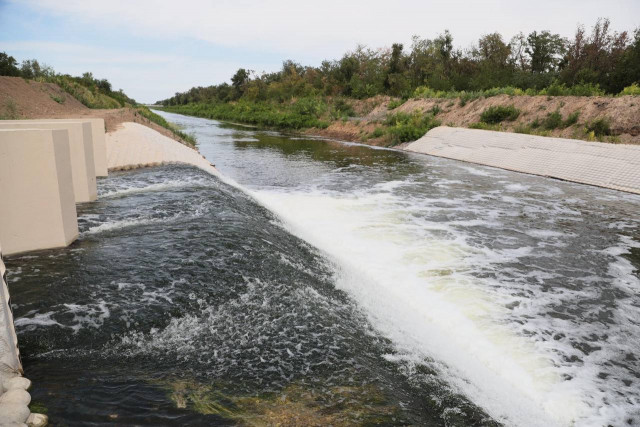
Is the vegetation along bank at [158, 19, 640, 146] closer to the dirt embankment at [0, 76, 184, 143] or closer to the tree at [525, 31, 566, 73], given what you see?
the tree at [525, 31, 566, 73]

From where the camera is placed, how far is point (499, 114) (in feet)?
74.3

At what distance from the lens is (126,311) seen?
4.08 m

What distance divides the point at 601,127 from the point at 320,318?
57.9ft

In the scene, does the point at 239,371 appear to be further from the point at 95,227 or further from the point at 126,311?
the point at 95,227

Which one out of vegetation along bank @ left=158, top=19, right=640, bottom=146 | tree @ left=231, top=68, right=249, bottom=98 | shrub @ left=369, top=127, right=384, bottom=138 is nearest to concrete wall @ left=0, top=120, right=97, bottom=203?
vegetation along bank @ left=158, top=19, right=640, bottom=146

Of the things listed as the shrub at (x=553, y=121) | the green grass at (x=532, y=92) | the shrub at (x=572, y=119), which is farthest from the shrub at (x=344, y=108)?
the shrub at (x=572, y=119)

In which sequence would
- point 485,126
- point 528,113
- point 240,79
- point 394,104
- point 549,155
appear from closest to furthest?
point 549,155 → point 528,113 → point 485,126 → point 394,104 → point 240,79

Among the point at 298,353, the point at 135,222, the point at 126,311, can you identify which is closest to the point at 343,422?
the point at 298,353

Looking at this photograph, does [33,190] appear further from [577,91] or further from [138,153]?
[577,91]

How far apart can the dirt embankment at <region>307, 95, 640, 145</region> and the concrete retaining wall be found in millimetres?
1622

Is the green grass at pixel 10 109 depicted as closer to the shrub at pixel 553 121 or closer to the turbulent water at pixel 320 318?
the turbulent water at pixel 320 318

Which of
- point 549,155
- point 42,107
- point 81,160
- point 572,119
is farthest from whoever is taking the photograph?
point 42,107

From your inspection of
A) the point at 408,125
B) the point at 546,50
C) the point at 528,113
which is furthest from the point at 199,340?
the point at 546,50

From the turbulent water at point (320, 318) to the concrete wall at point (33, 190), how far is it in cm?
42
